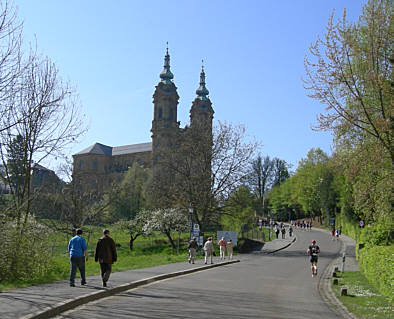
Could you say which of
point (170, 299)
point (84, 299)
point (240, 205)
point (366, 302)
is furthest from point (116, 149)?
point (84, 299)

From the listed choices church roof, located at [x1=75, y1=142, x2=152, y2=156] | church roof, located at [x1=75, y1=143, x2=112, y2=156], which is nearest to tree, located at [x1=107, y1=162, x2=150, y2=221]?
church roof, located at [x1=75, y1=142, x2=152, y2=156]

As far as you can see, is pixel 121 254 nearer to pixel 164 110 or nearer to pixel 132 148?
pixel 164 110

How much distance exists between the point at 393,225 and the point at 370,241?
3.19 meters

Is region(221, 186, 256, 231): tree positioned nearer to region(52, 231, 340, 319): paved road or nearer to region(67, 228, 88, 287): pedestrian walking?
region(52, 231, 340, 319): paved road

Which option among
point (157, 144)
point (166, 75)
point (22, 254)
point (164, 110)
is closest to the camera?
point (22, 254)

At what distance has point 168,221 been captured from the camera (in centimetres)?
4328

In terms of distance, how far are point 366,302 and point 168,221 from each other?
31908 mm

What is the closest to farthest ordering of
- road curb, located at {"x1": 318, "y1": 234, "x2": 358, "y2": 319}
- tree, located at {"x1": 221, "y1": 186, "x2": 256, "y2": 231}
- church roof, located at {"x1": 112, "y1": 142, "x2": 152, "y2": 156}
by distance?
road curb, located at {"x1": 318, "y1": 234, "x2": 358, "y2": 319} → tree, located at {"x1": 221, "y1": 186, "x2": 256, "y2": 231} → church roof, located at {"x1": 112, "y1": 142, "x2": 152, "y2": 156}

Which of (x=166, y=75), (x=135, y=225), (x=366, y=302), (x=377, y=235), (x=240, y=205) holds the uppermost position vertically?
(x=166, y=75)

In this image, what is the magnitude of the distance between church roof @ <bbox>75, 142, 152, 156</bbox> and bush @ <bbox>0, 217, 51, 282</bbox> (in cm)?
10174

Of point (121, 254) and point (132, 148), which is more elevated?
point (132, 148)

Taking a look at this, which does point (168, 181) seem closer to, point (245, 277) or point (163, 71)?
point (245, 277)

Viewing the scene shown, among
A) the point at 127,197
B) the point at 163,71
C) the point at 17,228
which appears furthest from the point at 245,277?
the point at 163,71

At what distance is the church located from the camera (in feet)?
135
